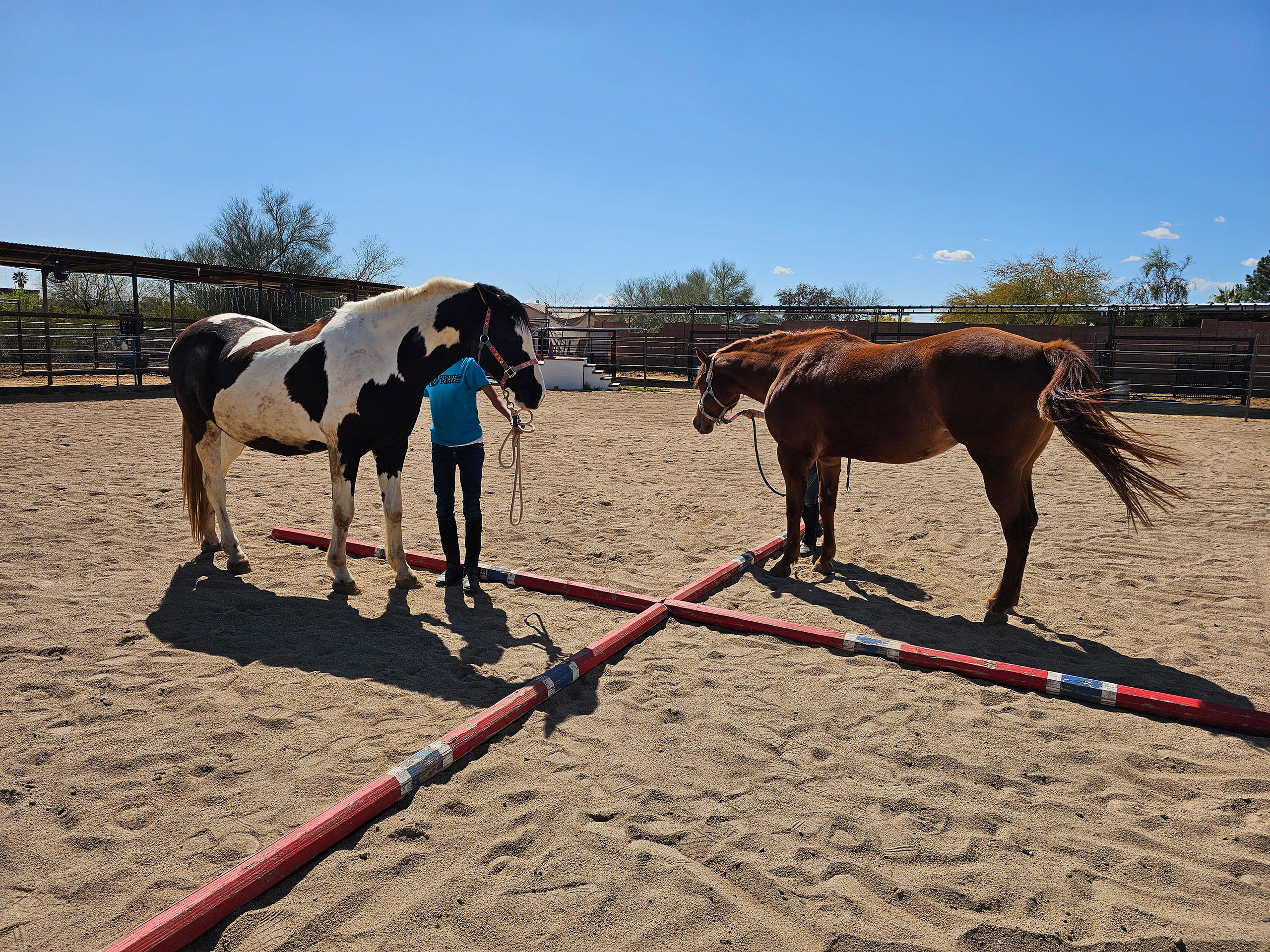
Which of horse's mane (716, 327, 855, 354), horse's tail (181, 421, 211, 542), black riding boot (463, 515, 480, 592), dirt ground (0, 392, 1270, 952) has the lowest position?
dirt ground (0, 392, 1270, 952)

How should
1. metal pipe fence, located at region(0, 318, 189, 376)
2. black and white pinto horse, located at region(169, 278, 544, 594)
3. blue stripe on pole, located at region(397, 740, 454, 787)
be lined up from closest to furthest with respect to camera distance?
blue stripe on pole, located at region(397, 740, 454, 787)
black and white pinto horse, located at region(169, 278, 544, 594)
metal pipe fence, located at region(0, 318, 189, 376)

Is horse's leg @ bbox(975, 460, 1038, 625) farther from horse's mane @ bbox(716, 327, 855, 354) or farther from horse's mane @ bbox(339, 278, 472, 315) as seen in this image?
horse's mane @ bbox(339, 278, 472, 315)

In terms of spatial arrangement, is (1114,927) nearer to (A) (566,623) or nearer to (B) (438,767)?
(B) (438,767)

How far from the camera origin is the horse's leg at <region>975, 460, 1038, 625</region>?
13.2 ft

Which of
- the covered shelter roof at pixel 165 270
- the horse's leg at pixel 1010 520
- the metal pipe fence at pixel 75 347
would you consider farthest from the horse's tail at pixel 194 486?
the metal pipe fence at pixel 75 347

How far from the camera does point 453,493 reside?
14.6ft

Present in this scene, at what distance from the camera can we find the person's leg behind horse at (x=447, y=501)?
438 centimetres

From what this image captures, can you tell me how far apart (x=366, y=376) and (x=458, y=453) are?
2.32 feet

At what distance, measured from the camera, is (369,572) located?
4828 mm

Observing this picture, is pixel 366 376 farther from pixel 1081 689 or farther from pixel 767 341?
pixel 1081 689

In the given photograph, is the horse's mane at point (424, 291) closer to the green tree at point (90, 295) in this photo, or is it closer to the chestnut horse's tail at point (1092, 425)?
the chestnut horse's tail at point (1092, 425)

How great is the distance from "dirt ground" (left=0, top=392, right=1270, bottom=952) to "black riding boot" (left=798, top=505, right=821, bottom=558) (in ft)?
1.12

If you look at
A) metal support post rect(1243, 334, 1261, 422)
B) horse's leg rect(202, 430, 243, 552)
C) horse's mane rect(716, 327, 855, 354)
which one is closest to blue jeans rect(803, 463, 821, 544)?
horse's mane rect(716, 327, 855, 354)

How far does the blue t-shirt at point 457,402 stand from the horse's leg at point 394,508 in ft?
1.00
